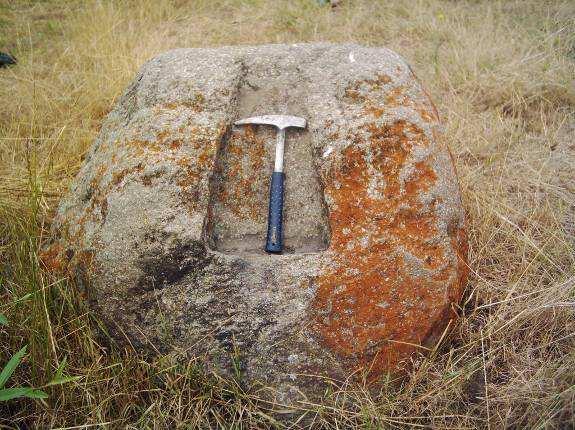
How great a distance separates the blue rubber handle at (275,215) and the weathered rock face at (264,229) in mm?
64

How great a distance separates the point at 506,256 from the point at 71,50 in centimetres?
366

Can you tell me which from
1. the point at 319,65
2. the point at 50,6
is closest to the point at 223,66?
the point at 319,65

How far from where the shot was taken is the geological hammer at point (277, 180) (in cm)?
188

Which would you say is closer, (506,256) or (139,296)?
(139,296)

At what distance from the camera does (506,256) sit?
2.27 m

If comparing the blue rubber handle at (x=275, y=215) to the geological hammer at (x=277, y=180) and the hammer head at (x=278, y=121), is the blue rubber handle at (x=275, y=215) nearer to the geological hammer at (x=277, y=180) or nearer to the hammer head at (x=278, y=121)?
the geological hammer at (x=277, y=180)

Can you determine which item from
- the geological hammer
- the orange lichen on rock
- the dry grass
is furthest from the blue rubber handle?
the dry grass

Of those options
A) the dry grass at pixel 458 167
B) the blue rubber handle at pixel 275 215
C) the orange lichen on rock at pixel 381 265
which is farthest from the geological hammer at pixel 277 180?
the dry grass at pixel 458 167

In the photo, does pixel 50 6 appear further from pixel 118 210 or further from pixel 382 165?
pixel 382 165

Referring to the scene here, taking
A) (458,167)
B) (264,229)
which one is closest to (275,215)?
(264,229)

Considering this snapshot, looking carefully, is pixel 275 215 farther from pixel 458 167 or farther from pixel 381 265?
pixel 458 167

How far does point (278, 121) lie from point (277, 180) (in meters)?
0.27

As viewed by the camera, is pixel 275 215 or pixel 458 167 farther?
pixel 458 167

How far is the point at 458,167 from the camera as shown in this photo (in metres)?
2.86
